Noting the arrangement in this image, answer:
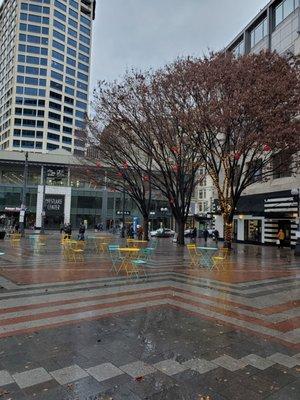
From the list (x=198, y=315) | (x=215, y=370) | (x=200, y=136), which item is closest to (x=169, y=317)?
(x=198, y=315)

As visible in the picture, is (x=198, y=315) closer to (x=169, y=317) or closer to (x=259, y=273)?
(x=169, y=317)

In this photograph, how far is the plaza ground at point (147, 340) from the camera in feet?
15.2

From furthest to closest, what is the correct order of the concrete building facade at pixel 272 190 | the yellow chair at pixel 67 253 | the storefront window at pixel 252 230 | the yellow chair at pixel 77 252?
1. the storefront window at pixel 252 230
2. the concrete building facade at pixel 272 190
3. the yellow chair at pixel 67 253
4. the yellow chair at pixel 77 252

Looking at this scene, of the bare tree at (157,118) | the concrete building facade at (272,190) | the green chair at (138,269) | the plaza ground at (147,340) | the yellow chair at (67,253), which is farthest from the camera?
the concrete building facade at (272,190)

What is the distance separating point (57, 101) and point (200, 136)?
302ft

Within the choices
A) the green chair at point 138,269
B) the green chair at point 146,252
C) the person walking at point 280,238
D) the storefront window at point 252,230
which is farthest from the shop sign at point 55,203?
the green chair at point 138,269

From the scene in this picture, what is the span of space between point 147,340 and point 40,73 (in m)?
108

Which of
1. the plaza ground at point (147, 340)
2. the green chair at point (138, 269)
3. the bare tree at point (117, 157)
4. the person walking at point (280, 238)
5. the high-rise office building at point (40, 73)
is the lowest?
the plaza ground at point (147, 340)

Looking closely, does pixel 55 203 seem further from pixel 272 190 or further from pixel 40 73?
pixel 40 73

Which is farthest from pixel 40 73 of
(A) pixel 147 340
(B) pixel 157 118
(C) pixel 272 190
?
(A) pixel 147 340

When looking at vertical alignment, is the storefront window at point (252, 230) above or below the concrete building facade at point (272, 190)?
below

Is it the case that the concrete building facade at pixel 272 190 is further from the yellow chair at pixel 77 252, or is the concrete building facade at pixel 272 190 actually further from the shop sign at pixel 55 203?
the shop sign at pixel 55 203

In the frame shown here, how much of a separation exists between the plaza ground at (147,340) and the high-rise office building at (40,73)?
316 ft

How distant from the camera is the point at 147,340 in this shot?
249 inches
